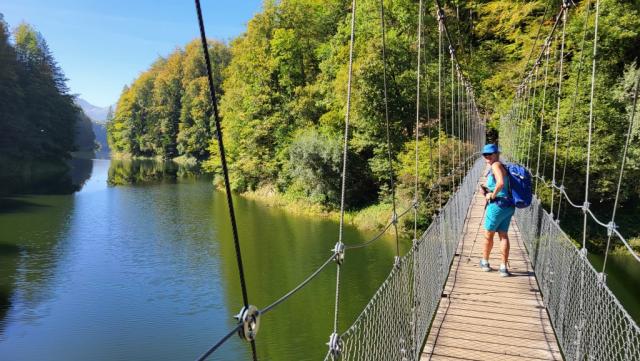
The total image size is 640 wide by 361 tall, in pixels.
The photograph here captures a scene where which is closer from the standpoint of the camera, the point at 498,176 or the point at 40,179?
the point at 498,176

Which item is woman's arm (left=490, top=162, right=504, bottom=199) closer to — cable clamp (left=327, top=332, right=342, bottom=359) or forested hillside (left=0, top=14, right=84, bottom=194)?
cable clamp (left=327, top=332, right=342, bottom=359)

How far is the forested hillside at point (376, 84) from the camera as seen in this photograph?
1164cm

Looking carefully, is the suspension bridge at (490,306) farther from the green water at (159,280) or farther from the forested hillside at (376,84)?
the forested hillside at (376,84)

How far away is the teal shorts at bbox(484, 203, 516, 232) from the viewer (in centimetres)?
322

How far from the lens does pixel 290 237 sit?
507 inches

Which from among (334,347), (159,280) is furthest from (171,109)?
(334,347)

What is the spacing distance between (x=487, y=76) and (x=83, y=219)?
1392cm

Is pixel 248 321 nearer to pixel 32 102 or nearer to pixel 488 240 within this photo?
pixel 488 240

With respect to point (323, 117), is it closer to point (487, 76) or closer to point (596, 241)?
point (487, 76)

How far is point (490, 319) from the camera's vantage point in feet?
9.20

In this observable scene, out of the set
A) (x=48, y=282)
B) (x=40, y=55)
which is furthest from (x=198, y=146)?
(x=48, y=282)

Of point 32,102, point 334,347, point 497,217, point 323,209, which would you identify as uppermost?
point 32,102

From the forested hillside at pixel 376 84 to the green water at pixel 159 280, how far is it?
7.37 feet

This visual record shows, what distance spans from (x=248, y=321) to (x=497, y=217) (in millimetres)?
2539
